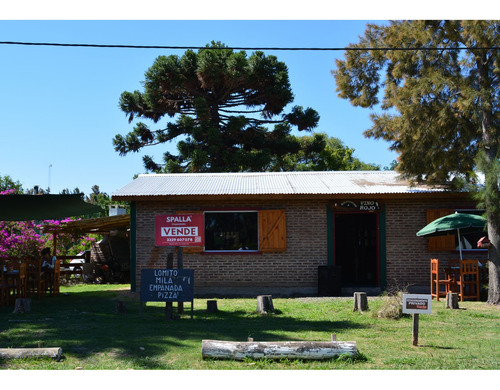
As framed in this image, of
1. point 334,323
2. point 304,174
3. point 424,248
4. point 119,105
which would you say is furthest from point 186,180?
point 119,105

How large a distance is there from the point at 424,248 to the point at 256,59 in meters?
15.6

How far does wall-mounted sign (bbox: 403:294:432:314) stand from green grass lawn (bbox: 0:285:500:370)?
499mm

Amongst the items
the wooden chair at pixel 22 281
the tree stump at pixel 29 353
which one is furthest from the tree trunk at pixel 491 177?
the wooden chair at pixel 22 281

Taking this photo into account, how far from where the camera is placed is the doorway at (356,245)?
19.2 meters

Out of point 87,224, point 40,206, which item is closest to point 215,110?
point 87,224

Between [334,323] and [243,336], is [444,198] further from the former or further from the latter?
[243,336]

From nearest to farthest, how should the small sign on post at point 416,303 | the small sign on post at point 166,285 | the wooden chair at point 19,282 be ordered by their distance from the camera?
the small sign on post at point 416,303, the small sign on post at point 166,285, the wooden chair at point 19,282

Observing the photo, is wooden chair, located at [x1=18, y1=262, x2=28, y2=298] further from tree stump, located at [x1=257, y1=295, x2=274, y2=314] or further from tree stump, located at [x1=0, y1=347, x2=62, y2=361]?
tree stump, located at [x1=0, y1=347, x2=62, y2=361]

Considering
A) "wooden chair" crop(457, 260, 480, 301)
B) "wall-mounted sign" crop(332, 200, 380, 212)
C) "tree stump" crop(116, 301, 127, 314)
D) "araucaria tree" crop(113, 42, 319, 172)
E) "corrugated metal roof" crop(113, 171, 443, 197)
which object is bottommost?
"tree stump" crop(116, 301, 127, 314)

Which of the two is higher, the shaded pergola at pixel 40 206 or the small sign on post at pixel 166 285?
the shaded pergola at pixel 40 206

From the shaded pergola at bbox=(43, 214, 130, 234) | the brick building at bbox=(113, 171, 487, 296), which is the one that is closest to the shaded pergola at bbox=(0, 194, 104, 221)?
the brick building at bbox=(113, 171, 487, 296)

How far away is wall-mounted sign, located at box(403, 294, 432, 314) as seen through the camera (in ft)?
25.0

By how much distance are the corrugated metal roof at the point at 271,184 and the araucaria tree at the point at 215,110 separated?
9167mm

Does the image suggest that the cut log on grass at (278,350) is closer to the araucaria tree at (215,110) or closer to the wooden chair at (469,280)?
the wooden chair at (469,280)
